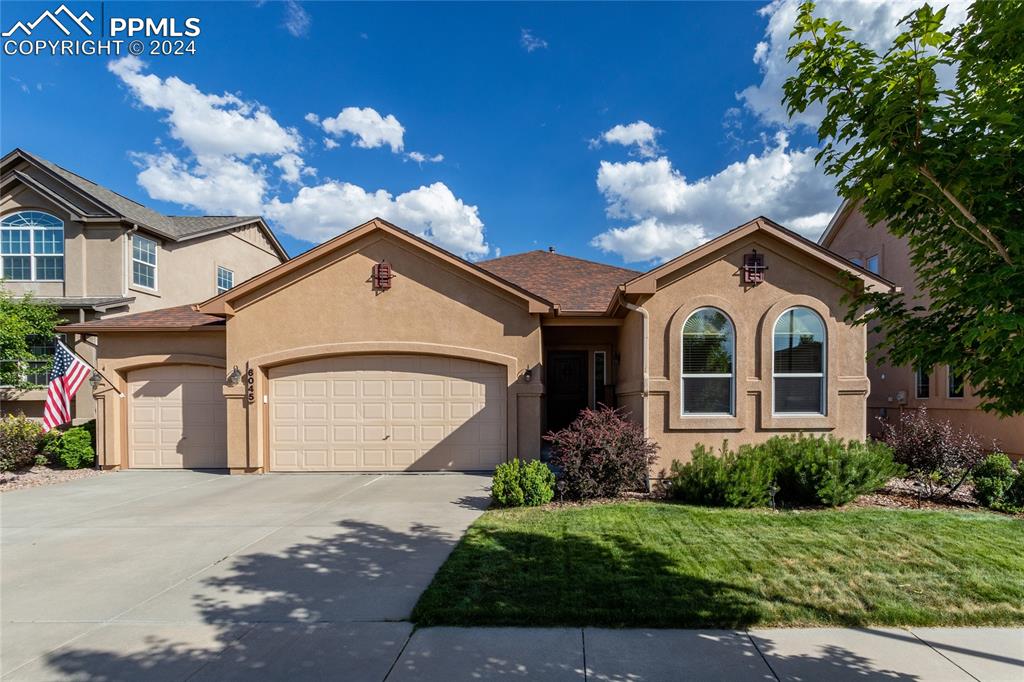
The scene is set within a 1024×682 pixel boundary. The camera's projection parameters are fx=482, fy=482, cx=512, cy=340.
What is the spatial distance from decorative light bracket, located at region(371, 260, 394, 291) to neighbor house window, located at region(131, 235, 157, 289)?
964 cm

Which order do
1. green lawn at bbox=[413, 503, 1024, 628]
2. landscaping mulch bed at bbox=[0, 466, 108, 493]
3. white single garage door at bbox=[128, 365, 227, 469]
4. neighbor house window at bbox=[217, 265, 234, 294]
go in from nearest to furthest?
green lawn at bbox=[413, 503, 1024, 628] → landscaping mulch bed at bbox=[0, 466, 108, 493] → white single garage door at bbox=[128, 365, 227, 469] → neighbor house window at bbox=[217, 265, 234, 294]

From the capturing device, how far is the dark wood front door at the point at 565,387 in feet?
45.8

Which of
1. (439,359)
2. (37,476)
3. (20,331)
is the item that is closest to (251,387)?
(439,359)

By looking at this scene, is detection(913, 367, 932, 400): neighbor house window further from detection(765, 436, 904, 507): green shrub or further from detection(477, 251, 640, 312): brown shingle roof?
detection(477, 251, 640, 312): brown shingle roof

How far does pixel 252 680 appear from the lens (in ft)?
11.4

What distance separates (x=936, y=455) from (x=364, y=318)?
11.5 metres

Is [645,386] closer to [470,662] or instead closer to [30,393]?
[470,662]

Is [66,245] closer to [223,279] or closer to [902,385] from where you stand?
[223,279]

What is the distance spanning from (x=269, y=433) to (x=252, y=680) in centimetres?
831

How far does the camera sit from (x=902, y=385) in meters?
13.2

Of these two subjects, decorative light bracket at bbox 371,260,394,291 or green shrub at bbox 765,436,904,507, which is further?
decorative light bracket at bbox 371,260,394,291

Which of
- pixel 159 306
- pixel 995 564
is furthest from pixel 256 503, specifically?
pixel 159 306

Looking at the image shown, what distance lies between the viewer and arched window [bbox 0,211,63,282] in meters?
14.6

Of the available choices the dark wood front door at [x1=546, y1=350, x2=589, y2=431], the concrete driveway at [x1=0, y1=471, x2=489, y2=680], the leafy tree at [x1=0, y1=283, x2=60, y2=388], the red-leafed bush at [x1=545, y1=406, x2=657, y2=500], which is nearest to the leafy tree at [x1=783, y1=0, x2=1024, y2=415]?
the concrete driveway at [x1=0, y1=471, x2=489, y2=680]
